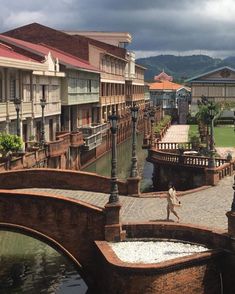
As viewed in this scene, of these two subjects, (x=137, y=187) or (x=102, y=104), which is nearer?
(x=137, y=187)

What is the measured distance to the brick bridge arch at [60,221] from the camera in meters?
19.9

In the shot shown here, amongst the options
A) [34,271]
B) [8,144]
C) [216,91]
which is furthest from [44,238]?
[216,91]

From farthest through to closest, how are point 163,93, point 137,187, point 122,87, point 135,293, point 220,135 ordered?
point 163,93
point 122,87
point 220,135
point 137,187
point 135,293

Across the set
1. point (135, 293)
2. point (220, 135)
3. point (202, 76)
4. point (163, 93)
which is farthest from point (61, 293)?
point (163, 93)

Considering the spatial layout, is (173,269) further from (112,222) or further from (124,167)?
(124,167)

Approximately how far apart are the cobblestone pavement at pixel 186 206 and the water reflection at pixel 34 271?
301 cm

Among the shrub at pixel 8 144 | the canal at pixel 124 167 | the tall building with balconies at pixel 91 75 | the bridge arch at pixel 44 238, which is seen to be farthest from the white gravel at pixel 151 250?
the tall building with balconies at pixel 91 75

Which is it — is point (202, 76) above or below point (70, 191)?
above

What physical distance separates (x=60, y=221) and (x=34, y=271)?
4441 millimetres

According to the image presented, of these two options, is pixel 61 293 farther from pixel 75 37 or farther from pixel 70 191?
pixel 75 37

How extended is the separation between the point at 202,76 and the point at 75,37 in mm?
34311

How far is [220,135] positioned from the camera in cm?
6725

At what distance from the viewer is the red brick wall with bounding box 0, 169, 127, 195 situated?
87.2 feet

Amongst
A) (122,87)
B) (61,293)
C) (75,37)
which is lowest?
(61,293)
